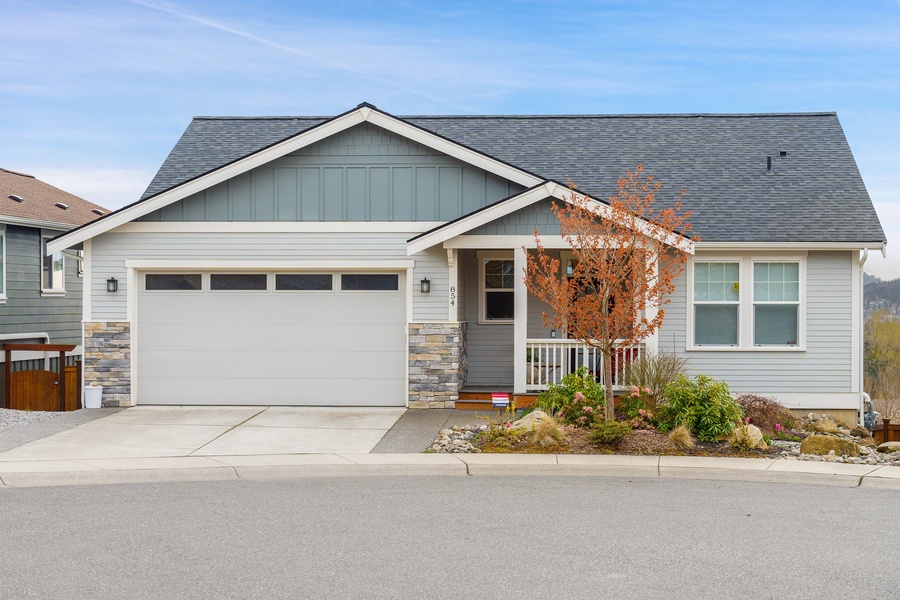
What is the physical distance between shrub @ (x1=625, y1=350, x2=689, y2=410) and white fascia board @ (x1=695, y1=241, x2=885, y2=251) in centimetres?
211

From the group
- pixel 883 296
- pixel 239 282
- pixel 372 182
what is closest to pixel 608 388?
pixel 372 182

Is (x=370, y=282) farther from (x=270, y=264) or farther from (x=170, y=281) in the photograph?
(x=170, y=281)

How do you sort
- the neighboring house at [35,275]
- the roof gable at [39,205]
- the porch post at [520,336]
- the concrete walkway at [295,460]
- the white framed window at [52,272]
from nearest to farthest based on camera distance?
1. the concrete walkway at [295,460]
2. the porch post at [520,336]
3. the neighboring house at [35,275]
4. the roof gable at [39,205]
5. the white framed window at [52,272]

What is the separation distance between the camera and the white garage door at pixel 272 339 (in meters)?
14.6

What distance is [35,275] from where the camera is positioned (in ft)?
67.3

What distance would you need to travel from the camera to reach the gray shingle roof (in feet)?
48.7

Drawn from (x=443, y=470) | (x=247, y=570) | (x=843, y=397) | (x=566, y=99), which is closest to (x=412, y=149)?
(x=443, y=470)

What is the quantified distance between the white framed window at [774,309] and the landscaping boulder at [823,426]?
1.61 metres

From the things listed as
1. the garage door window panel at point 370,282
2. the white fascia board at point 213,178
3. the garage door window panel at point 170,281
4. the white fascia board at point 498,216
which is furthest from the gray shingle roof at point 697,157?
the garage door window panel at point 370,282

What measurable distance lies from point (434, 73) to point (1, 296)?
11364 millimetres

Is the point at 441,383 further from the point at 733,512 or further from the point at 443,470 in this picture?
the point at 733,512

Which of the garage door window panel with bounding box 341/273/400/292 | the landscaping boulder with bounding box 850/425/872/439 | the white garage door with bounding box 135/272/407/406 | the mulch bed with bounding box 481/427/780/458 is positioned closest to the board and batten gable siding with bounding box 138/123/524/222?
the garage door window panel with bounding box 341/273/400/292

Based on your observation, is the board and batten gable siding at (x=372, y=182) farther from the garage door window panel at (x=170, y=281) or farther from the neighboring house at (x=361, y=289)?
the garage door window panel at (x=170, y=281)

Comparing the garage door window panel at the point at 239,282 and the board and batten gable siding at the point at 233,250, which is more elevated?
the board and batten gable siding at the point at 233,250
